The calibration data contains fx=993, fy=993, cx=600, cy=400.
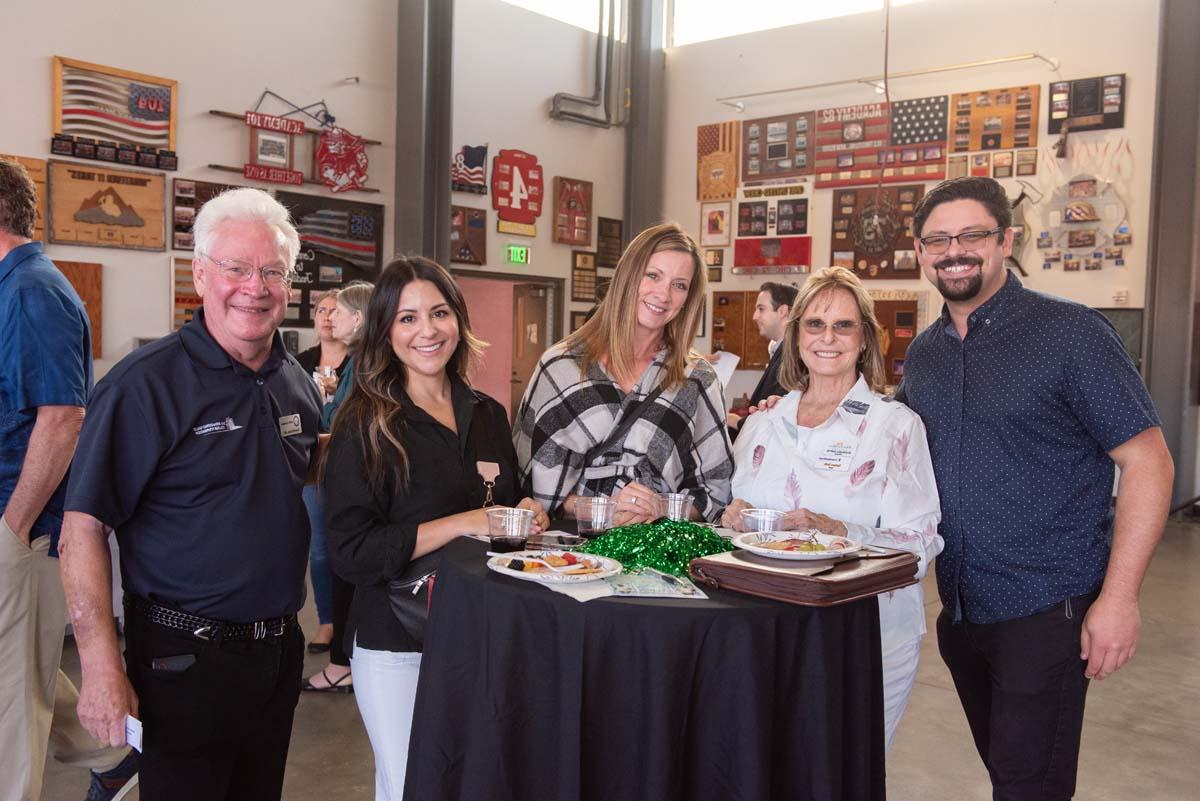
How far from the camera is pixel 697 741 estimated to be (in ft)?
5.96

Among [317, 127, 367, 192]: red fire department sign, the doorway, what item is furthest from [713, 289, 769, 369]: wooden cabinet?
[317, 127, 367, 192]: red fire department sign

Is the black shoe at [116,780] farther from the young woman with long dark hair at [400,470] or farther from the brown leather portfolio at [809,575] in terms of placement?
the brown leather portfolio at [809,575]

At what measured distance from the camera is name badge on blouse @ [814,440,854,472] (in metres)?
2.35

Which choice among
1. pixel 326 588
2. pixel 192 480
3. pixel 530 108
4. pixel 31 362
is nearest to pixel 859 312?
pixel 192 480

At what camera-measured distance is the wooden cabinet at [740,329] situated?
10.5 m

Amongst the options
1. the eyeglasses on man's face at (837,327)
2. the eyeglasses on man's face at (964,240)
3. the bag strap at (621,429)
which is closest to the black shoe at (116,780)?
the bag strap at (621,429)

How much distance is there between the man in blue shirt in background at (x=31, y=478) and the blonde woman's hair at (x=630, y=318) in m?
1.39

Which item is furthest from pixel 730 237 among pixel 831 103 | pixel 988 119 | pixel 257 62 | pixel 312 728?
pixel 312 728

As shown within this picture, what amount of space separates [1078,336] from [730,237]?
28.1 feet

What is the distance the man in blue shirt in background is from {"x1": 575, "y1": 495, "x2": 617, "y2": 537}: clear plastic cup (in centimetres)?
136

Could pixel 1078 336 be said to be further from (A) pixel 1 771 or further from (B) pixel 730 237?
(B) pixel 730 237

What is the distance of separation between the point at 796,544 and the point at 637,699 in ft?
1.51

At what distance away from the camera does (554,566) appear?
1892 mm

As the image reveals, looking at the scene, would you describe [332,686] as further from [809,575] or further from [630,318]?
[809,575]
